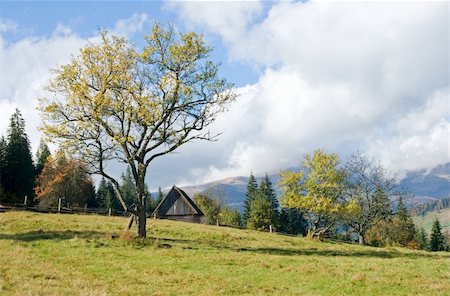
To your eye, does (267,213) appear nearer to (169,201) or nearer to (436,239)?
(169,201)

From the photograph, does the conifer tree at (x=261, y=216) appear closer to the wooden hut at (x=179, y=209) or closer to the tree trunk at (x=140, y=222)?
the wooden hut at (x=179, y=209)

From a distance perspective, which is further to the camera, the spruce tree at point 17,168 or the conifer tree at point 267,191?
the conifer tree at point 267,191

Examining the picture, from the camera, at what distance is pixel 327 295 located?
48.4 feet

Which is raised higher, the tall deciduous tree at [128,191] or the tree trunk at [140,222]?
the tall deciduous tree at [128,191]

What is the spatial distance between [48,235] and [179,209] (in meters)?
48.7

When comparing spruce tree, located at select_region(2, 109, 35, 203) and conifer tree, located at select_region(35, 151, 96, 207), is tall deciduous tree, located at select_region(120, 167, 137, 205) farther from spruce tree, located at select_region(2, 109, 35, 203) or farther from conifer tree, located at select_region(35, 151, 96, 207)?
spruce tree, located at select_region(2, 109, 35, 203)

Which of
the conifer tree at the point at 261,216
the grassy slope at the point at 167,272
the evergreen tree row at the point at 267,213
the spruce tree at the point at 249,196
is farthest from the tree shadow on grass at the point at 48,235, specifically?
the spruce tree at the point at 249,196

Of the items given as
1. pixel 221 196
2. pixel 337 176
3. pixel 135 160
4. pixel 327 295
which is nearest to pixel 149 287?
pixel 327 295

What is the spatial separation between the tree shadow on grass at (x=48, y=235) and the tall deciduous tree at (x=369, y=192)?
4516 centimetres

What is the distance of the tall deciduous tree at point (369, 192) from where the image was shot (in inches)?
2618

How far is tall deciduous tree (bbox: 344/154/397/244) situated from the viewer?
218 ft

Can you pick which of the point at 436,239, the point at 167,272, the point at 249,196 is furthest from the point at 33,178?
the point at 436,239

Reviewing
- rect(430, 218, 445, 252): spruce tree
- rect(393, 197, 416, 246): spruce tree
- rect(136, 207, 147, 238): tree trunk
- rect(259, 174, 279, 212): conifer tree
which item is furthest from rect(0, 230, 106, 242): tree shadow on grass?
rect(430, 218, 445, 252): spruce tree

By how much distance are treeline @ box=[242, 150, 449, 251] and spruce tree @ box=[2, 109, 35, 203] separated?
4318cm
